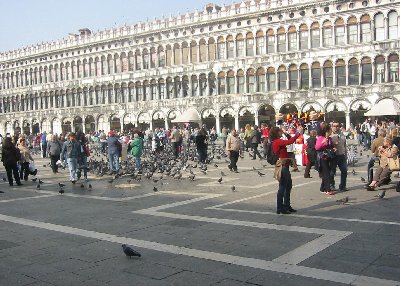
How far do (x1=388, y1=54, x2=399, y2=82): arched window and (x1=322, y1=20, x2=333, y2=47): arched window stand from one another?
17.3 ft

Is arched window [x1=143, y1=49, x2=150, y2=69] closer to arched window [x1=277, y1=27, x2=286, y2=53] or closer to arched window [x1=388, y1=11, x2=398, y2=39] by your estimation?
arched window [x1=277, y1=27, x2=286, y2=53]

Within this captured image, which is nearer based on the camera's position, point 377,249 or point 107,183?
point 377,249

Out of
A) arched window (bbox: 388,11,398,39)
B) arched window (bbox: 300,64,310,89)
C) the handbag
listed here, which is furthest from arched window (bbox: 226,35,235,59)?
the handbag

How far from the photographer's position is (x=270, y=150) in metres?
8.83

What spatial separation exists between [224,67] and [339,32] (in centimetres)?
1143

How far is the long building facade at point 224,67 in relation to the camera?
40000 mm

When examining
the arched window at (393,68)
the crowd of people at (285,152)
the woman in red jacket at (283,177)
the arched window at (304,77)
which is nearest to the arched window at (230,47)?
the arched window at (304,77)

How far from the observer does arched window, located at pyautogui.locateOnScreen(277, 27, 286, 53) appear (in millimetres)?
43647

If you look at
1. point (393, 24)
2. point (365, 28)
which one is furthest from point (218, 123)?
point (393, 24)

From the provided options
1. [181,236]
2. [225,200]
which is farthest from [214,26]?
[181,236]

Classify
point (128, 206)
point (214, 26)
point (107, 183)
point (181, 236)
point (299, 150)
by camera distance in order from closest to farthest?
1. point (181, 236)
2. point (128, 206)
3. point (107, 183)
4. point (299, 150)
5. point (214, 26)

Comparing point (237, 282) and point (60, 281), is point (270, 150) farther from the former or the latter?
point (60, 281)

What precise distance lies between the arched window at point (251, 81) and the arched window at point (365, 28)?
10360 millimetres

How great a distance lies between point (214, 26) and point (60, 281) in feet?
146
